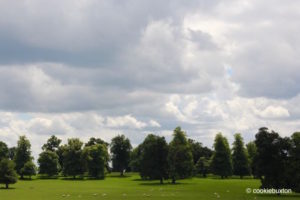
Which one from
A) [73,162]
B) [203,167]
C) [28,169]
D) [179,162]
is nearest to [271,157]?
[179,162]

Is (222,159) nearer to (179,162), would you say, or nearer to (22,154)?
(179,162)

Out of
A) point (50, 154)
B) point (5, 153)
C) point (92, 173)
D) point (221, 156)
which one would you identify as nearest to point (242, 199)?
point (221, 156)

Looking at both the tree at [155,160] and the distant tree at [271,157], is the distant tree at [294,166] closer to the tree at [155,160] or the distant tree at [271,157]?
the distant tree at [271,157]

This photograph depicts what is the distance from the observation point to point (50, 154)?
179 meters

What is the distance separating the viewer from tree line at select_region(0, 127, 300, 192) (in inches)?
3403

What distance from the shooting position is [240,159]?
171250 mm

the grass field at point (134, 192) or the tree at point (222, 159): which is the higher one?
the tree at point (222, 159)

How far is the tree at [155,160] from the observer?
454ft

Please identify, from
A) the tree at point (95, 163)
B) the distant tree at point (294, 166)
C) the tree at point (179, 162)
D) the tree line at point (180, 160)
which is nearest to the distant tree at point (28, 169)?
the tree line at point (180, 160)

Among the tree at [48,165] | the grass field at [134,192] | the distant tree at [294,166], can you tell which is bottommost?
the grass field at [134,192]

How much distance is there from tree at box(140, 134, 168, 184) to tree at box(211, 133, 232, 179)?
31694mm

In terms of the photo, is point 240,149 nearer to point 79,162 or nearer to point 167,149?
point 167,149

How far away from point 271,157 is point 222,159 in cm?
7566

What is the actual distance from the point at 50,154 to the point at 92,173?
20457mm
